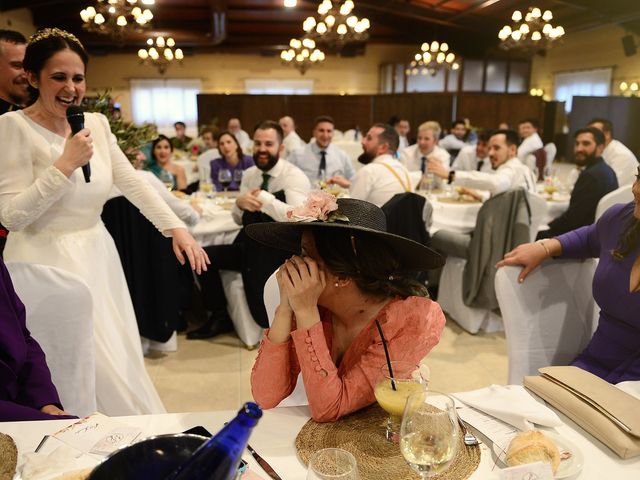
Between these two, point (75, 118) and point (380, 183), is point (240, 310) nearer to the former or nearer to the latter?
point (380, 183)

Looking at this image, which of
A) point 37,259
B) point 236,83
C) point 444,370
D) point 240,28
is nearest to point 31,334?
point 37,259

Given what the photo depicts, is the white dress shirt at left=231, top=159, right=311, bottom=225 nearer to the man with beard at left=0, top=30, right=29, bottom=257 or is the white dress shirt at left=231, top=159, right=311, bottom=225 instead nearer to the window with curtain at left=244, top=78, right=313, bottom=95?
the man with beard at left=0, top=30, right=29, bottom=257

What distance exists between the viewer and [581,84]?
15.3m

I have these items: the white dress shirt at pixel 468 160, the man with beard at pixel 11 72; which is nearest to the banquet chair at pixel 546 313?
the man with beard at pixel 11 72

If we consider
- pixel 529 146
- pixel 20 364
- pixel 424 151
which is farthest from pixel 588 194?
pixel 529 146

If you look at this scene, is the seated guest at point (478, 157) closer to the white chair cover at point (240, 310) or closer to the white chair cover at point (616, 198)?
the white chair cover at point (616, 198)

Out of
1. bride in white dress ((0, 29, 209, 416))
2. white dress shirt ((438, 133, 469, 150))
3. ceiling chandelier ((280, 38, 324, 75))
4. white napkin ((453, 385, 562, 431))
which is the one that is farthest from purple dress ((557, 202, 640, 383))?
ceiling chandelier ((280, 38, 324, 75))

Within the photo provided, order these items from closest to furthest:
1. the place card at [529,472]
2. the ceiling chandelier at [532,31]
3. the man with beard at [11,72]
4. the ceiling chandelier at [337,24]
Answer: the place card at [529,472], the man with beard at [11,72], the ceiling chandelier at [532,31], the ceiling chandelier at [337,24]

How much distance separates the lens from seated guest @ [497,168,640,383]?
67.3 inches

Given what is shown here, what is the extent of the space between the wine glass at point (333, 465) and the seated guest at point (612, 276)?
1.15m

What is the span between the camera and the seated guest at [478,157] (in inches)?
264

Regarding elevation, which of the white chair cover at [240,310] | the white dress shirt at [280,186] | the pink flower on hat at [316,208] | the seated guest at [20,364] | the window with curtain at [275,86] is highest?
the window with curtain at [275,86]

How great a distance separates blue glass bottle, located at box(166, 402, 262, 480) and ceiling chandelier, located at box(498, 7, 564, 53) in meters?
8.54

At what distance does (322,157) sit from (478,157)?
7.15 feet
